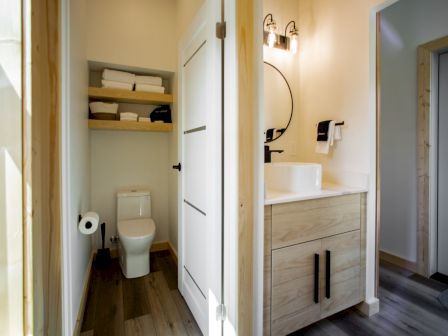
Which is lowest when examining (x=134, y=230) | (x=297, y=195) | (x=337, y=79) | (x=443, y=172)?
(x=134, y=230)

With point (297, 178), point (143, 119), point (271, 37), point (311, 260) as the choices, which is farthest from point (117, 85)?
point (311, 260)

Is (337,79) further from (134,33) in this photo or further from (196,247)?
(134,33)

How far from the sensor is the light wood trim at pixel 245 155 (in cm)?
118

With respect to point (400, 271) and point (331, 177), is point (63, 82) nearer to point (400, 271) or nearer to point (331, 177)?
→ point (331, 177)

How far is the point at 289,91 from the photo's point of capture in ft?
6.97

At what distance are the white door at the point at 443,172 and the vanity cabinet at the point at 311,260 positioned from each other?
1.09m

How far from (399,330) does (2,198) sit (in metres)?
2.19

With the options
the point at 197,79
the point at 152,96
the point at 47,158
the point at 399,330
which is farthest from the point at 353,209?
the point at 152,96

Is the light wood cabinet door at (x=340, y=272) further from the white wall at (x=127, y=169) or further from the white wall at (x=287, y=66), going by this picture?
the white wall at (x=127, y=169)

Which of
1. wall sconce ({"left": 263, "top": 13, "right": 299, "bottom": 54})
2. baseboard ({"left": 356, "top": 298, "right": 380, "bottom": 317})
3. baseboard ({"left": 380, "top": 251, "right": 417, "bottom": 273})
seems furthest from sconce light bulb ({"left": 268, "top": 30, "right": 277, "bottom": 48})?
baseboard ({"left": 380, "top": 251, "right": 417, "bottom": 273})

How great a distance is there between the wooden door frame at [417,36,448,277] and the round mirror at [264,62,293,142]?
1192mm

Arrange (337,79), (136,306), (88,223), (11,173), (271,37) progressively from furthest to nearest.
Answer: (271,37)
(337,79)
(136,306)
(88,223)
(11,173)

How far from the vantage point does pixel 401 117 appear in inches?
91.6

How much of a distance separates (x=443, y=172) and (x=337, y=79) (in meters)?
1.33
